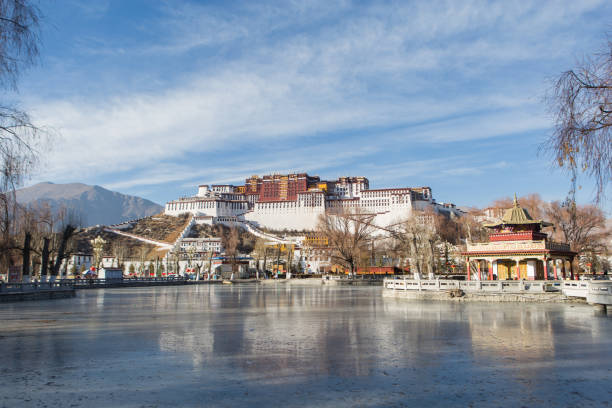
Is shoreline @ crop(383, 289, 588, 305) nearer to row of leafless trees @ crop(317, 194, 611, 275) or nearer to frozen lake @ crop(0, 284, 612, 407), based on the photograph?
row of leafless trees @ crop(317, 194, 611, 275)

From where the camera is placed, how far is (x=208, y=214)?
15262 cm

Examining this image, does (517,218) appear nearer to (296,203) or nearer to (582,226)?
(582,226)

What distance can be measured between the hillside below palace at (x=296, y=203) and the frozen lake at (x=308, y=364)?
12975cm

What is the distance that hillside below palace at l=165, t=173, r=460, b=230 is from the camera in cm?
14700

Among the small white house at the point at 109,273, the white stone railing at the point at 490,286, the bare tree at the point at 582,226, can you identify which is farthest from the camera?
the small white house at the point at 109,273

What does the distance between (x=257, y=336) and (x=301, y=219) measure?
461 feet

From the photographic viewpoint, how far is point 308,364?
9.04 m

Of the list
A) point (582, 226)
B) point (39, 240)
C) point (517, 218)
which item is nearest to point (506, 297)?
point (517, 218)

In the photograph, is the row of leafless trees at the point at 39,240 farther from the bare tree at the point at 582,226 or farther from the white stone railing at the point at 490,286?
the bare tree at the point at 582,226

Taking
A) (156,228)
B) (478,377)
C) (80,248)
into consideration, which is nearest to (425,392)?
(478,377)

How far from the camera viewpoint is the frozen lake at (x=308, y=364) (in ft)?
22.6

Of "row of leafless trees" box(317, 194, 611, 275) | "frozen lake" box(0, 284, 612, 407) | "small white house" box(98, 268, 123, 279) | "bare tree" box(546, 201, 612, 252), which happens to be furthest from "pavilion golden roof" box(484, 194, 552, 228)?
"small white house" box(98, 268, 123, 279)

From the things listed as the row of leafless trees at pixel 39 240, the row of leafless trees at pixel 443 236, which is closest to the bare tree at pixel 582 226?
the row of leafless trees at pixel 443 236

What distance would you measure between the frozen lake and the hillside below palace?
129752 mm
